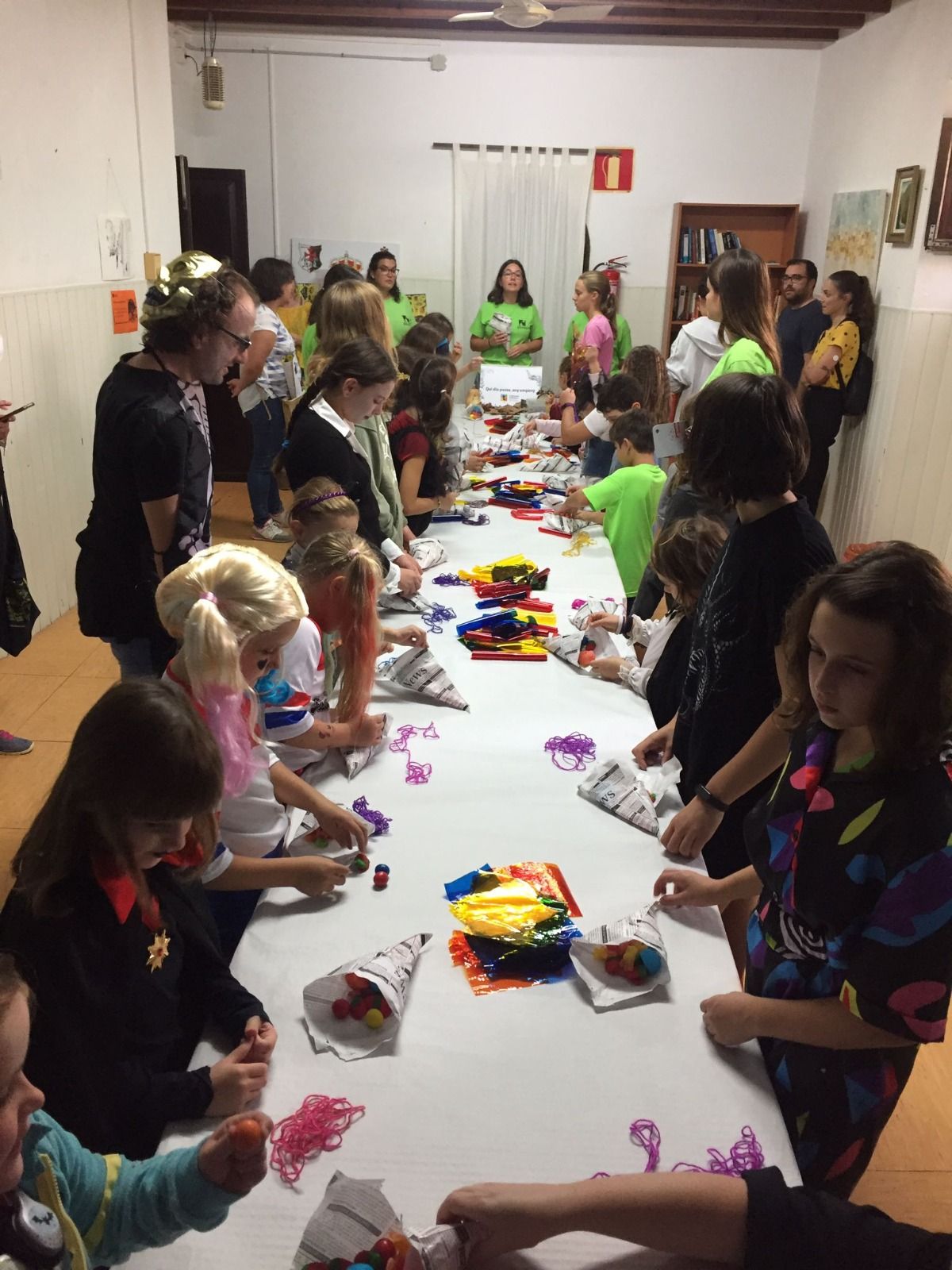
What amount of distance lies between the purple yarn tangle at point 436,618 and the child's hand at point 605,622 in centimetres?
39

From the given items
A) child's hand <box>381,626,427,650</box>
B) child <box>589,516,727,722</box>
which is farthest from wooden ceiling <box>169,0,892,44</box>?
child's hand <box>381,626,427,650</box>

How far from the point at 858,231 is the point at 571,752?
5.03m

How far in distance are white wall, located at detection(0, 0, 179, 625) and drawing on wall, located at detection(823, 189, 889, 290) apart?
3840mm

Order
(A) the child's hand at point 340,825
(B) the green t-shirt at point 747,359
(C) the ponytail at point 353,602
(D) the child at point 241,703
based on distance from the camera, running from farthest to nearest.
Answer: (B) the green t-shirt at point 747,359
(C) the ponytail at point 353,602
(A) the child's hand at point 340,825
(D) the child at point 241,703

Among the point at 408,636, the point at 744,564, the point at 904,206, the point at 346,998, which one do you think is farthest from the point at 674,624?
the point at 904,206

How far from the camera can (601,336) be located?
5.85 meters

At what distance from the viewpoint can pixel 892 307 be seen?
5.04 m

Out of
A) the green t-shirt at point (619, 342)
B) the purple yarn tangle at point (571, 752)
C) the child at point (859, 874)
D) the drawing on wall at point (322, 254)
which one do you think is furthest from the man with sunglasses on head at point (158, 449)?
the drawing on wall at point (322, 254)

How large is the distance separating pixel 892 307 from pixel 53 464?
13.8 feet

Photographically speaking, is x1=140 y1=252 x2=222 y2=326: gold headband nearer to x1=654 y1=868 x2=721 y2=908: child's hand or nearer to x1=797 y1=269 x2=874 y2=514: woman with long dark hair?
x1=654 y1=868 x2=721 y2=908: child's hand

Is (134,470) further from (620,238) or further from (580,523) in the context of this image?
(620,238)

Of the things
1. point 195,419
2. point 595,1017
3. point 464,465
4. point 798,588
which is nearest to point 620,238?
point 464,465

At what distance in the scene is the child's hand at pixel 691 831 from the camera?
5.02 feet

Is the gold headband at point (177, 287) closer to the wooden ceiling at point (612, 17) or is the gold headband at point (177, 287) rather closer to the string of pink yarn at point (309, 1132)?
the string of pink yarn at point (309, 1132)
